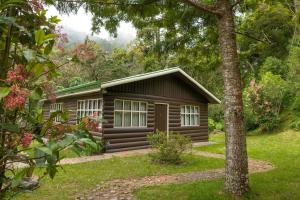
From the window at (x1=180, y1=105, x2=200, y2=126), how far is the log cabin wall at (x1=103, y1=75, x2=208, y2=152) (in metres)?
0.27

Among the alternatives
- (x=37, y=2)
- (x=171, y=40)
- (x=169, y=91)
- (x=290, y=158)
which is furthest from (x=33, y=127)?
(x=169, y=91)

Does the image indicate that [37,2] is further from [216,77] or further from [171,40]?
[216,77]

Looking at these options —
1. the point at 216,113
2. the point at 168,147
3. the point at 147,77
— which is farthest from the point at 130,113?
the point at 216,113

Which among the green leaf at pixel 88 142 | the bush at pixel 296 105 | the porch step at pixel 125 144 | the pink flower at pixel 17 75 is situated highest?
the bush at pixel 296 105

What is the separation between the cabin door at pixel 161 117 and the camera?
47.0 feet

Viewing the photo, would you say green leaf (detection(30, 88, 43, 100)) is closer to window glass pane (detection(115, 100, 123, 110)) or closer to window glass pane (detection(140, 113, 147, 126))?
window glass pane (detection(115, 100, 123, 110))

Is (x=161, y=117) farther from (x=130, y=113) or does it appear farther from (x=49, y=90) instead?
(x=49, y=90)

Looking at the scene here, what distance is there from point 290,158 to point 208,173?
4.15m

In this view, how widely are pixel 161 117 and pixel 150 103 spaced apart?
1144 mm

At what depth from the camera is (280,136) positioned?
54.7 ft

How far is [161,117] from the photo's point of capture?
14594 mm

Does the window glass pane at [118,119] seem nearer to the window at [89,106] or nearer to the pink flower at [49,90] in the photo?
the window at [89,106]

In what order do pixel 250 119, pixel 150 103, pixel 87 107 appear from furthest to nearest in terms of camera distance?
pixel 250 119 < pixel 150 103 < pixel 87 107

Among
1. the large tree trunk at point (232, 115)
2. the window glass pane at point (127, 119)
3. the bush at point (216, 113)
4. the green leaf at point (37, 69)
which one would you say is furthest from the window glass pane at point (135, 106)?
the bush at point (216, 113)
